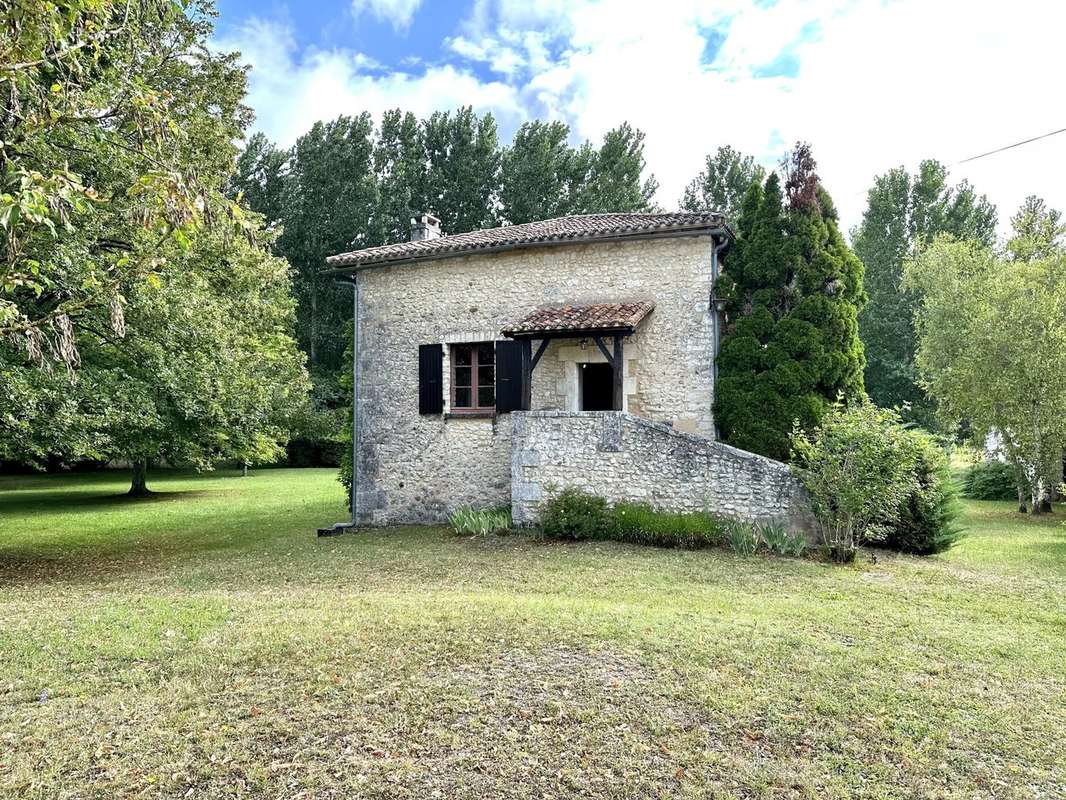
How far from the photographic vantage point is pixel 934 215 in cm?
3347

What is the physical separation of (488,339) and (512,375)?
937 millimetres

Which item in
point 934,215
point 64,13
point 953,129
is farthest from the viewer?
point 934,215

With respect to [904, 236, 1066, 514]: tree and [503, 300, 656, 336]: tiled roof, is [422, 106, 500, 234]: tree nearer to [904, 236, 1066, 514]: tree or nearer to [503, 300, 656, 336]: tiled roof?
[904, 236, 1066, 514]: tree

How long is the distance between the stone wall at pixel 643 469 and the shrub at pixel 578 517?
0.58ft

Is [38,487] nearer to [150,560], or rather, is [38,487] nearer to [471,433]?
[150,560]

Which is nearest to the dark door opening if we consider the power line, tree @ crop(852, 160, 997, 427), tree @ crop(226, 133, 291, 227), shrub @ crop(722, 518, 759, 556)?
shrub @ crop(722, 518, 759, 556)

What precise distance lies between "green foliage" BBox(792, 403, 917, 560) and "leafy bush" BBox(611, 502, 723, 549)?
152 cm

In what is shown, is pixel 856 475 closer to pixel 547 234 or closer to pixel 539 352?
pixel 539 352

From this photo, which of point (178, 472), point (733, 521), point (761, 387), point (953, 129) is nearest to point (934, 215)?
point (953, 129)

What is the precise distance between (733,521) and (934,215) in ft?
103

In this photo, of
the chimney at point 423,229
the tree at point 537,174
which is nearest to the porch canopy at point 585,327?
the chimney at point 423,229

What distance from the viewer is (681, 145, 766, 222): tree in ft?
123

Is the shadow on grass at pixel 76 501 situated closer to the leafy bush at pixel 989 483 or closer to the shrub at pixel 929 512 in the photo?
the shrub at pixel 929 512

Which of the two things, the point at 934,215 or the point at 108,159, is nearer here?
the point at 108,159
